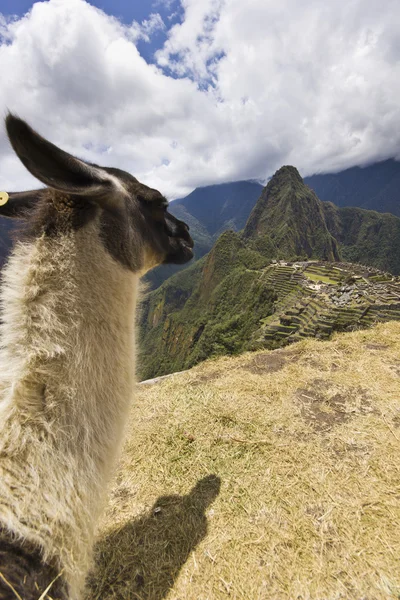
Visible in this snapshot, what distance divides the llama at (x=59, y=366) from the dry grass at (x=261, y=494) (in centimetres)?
89

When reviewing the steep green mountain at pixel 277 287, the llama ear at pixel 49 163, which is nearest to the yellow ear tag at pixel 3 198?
the llama ear at pixel 49 163

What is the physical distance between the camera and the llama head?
101 centimetres

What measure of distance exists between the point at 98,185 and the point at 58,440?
119 cm

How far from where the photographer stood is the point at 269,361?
4.78 m

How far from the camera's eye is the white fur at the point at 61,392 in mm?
1086

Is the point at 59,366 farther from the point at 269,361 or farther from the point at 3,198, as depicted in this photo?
the point at 269,361

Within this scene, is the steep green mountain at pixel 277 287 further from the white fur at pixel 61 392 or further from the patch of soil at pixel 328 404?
the patch of soil at pixel 328 404

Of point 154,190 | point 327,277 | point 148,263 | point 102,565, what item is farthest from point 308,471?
point 327,277

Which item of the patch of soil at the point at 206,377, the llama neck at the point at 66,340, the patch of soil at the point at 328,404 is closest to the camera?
the llama neck at the point at 66,340

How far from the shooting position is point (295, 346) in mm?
5332

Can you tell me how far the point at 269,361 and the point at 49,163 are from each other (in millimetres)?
4458

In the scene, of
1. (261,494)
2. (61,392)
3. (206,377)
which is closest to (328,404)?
(261,494)

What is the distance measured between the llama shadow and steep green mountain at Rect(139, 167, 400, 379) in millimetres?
1143

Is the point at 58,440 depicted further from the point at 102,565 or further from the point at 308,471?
the point at 308,471
